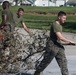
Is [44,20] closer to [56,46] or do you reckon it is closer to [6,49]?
[56,46]

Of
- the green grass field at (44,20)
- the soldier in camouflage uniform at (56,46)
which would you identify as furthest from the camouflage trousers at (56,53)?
the green grass field at (44,20)

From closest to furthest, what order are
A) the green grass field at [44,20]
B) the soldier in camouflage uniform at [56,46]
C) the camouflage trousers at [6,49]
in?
the camouflage trousers at [6,49] → the soldier in camouflage uniform at [56,46] → the green grass field at [44,20]

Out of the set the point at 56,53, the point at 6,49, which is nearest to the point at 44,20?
the point at 56,53

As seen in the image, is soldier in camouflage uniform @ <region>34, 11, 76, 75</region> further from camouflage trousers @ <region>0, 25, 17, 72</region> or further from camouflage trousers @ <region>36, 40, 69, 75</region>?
camouflage trousers @ <region>0, 25, 17, 72</region>

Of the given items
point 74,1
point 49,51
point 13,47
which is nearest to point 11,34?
point 13,47

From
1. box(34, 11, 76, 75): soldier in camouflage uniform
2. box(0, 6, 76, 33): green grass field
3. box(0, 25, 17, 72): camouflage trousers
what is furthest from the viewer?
box(0, 6, 76, 33): green grass field

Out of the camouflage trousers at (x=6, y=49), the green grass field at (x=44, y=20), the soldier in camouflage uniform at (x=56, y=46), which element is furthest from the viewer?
the green grass field at (x=44, y=20)

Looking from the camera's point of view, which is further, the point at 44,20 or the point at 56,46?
the point at 44,20

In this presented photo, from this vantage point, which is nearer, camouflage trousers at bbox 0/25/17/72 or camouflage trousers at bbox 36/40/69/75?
camouflage trousers at bbox 0/25/17/72

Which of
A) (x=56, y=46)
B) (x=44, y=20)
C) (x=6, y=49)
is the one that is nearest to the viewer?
(x=6, y=49)

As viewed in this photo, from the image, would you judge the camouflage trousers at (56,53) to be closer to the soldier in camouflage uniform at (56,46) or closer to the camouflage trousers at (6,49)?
the soldier in camouflage uniform at (56,46)

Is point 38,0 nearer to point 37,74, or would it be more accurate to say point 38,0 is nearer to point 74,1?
point 74,1

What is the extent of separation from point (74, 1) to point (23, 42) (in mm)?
125218

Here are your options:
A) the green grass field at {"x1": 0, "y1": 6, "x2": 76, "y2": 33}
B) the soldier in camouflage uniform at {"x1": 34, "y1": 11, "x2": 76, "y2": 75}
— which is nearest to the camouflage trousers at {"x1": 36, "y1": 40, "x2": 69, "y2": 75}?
the soldier in camouflage uniform at {"x1": 34, "y1": 11, "x2": 76, "y2": 75}
